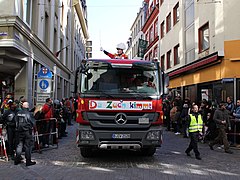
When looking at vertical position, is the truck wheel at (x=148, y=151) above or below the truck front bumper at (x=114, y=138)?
below

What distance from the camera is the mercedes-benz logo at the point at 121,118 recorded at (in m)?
7.30

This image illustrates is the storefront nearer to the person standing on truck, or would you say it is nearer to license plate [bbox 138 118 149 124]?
the person standing on truck

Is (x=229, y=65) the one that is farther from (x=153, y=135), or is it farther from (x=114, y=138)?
(x=114, y=138)

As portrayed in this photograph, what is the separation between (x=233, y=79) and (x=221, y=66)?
922 millimetres

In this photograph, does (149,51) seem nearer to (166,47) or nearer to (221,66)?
(166,47)

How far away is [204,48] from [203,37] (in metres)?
0.79

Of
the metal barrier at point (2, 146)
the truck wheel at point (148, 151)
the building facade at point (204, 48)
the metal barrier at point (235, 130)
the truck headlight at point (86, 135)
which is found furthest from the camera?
the building facade at point (204, 48)

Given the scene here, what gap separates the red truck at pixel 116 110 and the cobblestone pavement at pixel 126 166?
0.60 m

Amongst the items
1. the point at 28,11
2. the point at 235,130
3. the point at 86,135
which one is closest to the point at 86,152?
the point at 86,135

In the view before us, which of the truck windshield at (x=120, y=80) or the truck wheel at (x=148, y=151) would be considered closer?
the truck windshield at (x=120, y=80)

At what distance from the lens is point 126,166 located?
743cm

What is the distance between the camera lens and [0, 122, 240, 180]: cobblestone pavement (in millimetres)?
6508

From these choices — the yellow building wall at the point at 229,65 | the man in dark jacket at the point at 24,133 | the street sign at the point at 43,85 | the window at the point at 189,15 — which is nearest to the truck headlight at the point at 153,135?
the man in dark jacket at the point at 24,133

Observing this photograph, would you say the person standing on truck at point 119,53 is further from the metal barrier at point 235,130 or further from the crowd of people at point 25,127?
the metal barrier at point 235,130
